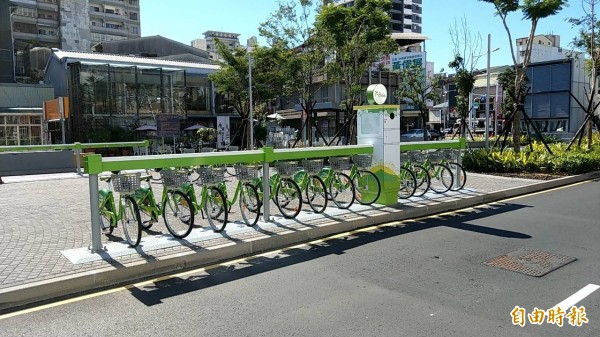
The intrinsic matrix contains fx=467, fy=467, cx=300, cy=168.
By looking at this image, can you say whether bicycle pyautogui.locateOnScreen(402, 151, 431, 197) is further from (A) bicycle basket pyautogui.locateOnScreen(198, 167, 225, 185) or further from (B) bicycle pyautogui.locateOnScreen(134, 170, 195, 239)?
(B) bicycle pyautogui.locateOnScreen(134, 170, 195, 239)

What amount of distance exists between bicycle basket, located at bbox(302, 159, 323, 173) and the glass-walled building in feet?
81.9

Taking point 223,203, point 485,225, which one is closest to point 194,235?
point 223,203

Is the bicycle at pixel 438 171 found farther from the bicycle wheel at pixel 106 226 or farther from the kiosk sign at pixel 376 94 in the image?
the bicycle wheel at pixel 106 226

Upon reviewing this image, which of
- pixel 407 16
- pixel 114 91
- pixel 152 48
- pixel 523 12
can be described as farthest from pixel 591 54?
pixel 407 16

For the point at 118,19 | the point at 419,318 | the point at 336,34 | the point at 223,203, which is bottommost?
the point at 419,318

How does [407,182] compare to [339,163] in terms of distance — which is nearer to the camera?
[339,163]

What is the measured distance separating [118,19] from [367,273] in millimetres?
87045

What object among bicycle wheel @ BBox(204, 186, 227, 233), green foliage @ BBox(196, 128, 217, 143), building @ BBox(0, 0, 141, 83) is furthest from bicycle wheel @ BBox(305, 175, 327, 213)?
building @ BBox(0, 0, 141, 83)

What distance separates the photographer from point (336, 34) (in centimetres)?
1681

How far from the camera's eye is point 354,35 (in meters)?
17.6

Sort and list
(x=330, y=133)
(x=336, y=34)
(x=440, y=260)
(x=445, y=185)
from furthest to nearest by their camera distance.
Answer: (x=330, y=133) < (x=336, y=34) < (x=445, y=185) < (x=440, y=260)

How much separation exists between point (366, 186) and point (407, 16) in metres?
101

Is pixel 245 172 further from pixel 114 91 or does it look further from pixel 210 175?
pixel 114 91

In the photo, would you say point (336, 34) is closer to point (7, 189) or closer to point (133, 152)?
point (7, 189)
